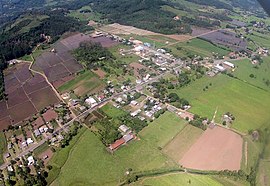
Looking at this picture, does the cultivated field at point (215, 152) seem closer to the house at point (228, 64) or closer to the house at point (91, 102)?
the house at point (91, 102)

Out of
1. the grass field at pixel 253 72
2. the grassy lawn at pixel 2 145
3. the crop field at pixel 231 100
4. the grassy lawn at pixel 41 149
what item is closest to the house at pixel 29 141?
the grassy lawn at pixel 41 149

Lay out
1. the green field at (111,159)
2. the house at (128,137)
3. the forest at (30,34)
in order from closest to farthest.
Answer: the green field at (111,159) < the house at (128,137) < the forest at (30,34)

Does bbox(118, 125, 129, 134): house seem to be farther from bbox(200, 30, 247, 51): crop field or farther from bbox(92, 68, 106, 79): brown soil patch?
bbox(200, 30, 247, 51): crop field

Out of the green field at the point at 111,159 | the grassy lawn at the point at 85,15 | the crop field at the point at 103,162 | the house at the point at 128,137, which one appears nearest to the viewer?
the crop field at the point at 103,162

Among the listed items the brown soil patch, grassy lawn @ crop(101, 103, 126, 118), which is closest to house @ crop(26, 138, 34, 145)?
grassy lawn @ crop(101, 103, 126, 118)

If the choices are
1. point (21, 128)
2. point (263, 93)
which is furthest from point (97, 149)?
point (263, 93)

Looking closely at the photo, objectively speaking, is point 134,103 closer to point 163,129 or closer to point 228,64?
point 163,129

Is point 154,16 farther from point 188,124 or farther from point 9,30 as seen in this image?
point 188,124
